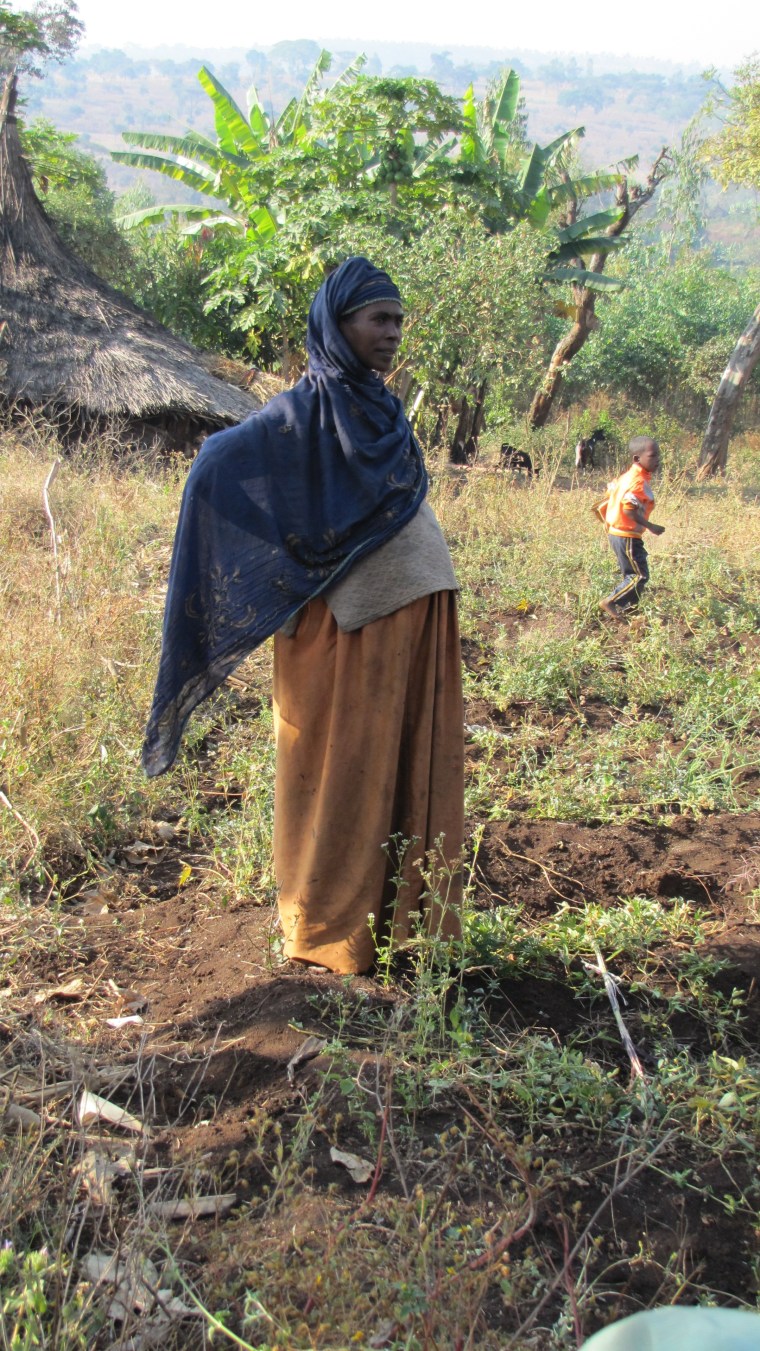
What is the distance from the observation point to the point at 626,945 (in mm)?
2996

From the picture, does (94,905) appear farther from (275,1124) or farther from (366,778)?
(275,1124)

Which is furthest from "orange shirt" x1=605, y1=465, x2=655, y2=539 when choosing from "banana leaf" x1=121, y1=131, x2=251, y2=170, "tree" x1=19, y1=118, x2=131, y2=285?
"tree" x1=19, y1=118, x2=131, y2=285

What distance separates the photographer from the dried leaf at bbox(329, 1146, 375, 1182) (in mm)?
2102

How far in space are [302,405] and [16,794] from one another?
178cm

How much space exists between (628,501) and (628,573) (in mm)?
465

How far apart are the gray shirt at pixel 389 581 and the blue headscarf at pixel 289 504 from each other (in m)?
0.03

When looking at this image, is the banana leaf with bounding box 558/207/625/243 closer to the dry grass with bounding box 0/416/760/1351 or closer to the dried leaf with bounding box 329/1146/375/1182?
the dry grass with bounding box 0/416/760/1351

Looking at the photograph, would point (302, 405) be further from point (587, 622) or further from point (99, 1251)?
point (587, 622)

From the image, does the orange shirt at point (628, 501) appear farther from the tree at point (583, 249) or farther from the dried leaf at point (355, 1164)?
the tree at point (583, 249)

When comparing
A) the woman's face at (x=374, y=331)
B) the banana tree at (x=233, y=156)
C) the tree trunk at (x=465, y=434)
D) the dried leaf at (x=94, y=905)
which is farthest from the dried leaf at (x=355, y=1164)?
the banana tree at (x=233, y=156)

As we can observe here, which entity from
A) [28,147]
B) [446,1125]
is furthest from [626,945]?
[28,147]

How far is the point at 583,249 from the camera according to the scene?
52.6ft

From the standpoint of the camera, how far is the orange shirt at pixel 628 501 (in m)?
6.91

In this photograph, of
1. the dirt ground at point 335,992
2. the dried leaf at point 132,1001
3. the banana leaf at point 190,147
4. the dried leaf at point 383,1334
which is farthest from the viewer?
the banana leaf at point 190,147
